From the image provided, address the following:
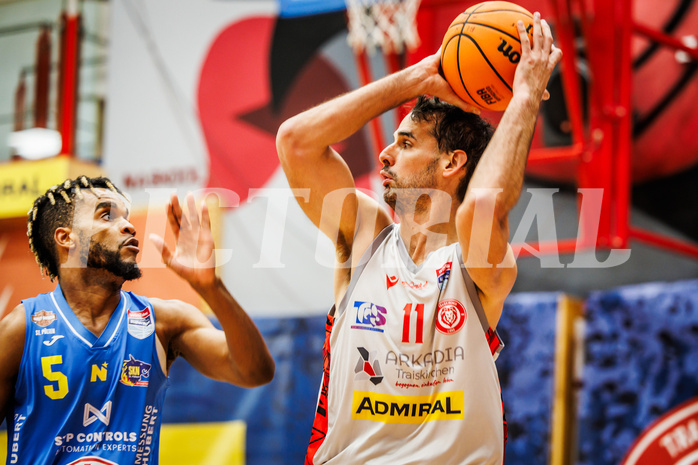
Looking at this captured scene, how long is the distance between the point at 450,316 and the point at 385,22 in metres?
3.86

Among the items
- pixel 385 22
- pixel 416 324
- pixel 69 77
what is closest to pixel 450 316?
pixel 416 324

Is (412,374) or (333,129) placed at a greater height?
(333,129)

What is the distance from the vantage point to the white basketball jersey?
2.41m

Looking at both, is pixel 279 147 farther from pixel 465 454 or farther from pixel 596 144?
pixel 596 144

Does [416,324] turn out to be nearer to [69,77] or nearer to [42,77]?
[69,77]

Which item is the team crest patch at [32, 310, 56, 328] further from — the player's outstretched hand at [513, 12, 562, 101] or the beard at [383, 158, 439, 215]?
the player's outstretched hand at [513, 12, 562, 101]

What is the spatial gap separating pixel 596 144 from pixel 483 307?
3145mm

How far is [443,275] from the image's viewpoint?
104 inches

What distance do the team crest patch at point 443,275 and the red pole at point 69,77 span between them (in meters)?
6.58

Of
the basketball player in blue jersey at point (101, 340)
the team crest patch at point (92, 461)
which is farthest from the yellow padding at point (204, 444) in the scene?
the team crest patch at point (92, 461)

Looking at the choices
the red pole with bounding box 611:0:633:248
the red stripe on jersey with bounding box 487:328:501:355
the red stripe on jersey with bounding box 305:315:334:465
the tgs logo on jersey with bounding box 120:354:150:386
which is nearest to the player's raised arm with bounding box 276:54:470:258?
the red stripe on jersey with bounding box 305:315:334:465

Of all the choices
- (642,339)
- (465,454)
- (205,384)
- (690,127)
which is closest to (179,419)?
(205,384)

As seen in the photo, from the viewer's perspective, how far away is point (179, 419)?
621 cm

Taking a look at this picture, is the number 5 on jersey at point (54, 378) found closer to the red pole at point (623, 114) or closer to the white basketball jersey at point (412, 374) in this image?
the white basketball jersey at point (412, 374)
